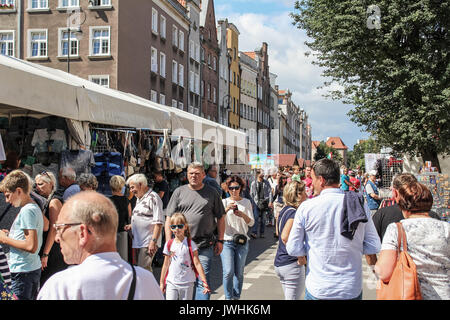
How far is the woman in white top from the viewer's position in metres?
6.50

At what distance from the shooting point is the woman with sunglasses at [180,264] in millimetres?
5266

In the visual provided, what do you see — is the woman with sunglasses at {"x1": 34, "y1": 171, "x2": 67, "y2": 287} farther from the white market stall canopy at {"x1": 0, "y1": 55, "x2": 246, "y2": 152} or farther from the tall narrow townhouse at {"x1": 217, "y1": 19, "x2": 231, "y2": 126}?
the tall narrow townhouse at {"x1": 217, "y1": 19, "x2": 231, "y2": 126}

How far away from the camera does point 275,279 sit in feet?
28.4

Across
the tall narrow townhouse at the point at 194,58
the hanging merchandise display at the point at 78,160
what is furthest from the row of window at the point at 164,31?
→ the hanging merchandise display at the point at 78,160

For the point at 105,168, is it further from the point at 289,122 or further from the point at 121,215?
the point at 289,122

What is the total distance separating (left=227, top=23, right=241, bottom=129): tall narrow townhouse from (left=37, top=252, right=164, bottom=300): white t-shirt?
50.5m

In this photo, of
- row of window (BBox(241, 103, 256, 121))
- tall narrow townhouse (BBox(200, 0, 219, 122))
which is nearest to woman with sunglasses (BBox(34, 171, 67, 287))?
tall narrow townhouse (BBox(200, 0, 219, 122))

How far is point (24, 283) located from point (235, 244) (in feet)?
9.21

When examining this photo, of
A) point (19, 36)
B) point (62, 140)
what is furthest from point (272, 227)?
point (19, 36)

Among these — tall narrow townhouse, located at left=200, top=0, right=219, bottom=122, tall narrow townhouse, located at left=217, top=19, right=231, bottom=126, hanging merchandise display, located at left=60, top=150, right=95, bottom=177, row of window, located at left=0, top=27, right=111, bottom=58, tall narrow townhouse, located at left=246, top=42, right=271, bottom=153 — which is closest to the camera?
hanging merchandise display, located at left=60, top=150, right=95, bottom=177

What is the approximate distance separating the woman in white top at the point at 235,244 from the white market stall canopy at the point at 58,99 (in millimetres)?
2578

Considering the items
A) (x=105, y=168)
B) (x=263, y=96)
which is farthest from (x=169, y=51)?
(x=263, y=96)
